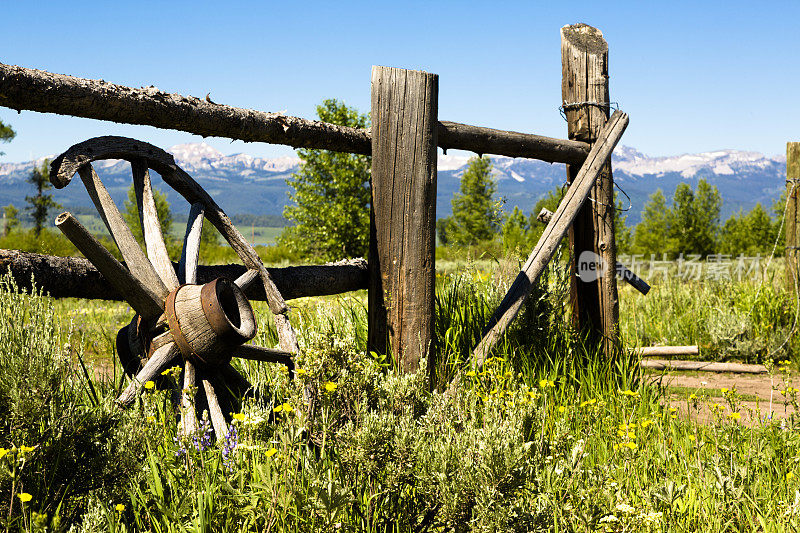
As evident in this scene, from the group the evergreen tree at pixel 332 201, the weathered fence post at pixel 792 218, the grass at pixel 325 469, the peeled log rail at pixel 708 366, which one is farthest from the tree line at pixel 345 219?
the grass at pixel 325 469

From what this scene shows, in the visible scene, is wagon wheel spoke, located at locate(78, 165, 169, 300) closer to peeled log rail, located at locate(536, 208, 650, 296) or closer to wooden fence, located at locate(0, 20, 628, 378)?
wooden fence, located at locate(0, 20, 628, 378)

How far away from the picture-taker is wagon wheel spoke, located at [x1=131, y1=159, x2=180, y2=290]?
2879mm

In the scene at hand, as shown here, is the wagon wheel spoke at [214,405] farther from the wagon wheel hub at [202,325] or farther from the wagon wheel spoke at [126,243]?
the wagon wheel spoke at [126,243]

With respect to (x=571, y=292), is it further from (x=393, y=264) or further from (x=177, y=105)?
(x=177, y=105)

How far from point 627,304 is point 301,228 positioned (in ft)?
80.4

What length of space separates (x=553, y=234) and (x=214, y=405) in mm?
2525

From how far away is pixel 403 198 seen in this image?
3176 mm

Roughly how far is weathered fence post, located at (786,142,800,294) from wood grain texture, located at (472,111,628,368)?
3.91 meters

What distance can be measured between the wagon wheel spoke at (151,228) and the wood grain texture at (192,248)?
53 millimetres

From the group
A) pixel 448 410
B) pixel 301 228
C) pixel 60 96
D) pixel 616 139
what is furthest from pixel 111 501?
pixel 301 228

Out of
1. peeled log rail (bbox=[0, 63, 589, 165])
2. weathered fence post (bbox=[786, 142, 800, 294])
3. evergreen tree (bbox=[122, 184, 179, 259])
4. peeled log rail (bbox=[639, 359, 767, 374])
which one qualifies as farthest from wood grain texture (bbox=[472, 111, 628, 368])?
evergreen tree (bbox=[122, 184, 179, 259])

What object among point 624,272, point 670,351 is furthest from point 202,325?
point 670,351

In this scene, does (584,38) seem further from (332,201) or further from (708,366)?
(332,201)

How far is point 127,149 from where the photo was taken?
8.89 ft
